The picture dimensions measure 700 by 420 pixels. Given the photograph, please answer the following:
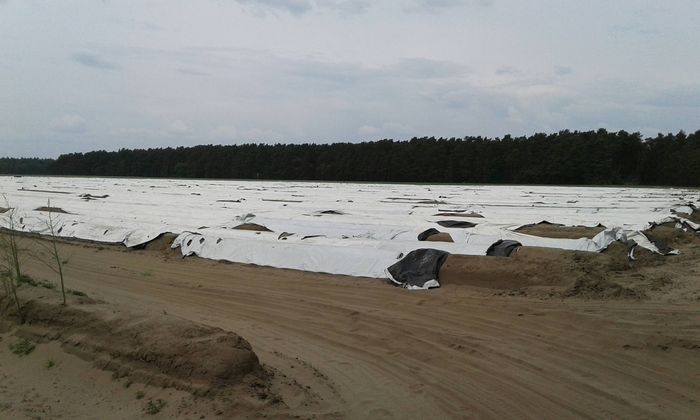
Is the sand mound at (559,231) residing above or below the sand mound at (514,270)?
above

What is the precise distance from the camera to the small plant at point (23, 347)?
5.33m

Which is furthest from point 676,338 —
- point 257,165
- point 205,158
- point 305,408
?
point 205,158

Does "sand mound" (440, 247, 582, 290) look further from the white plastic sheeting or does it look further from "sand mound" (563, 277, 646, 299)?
the white plastic sheeting

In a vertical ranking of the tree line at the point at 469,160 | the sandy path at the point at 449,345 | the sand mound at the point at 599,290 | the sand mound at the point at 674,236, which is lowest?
the sandy path at the point at 449,345

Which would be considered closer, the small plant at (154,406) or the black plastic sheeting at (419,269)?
the small plant at (154,406)

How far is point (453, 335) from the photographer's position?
6.09 metres

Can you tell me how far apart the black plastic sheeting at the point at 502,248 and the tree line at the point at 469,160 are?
3906 centimetres

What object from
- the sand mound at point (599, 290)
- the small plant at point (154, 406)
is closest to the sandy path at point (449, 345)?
the sand mound at point (599, 290)

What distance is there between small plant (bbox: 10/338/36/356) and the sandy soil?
11cm

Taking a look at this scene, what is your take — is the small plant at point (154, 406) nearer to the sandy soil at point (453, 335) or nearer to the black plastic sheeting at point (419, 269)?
the sandy soil at point (453, 335)

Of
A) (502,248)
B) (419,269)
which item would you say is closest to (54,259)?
(419,269)

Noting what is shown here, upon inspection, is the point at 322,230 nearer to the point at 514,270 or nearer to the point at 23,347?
the point at 514,270

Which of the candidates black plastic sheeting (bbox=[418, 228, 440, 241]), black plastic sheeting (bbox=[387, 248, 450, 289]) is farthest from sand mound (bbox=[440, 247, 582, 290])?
black plastic sheeting (bbox=[418, 228, 440, 241])

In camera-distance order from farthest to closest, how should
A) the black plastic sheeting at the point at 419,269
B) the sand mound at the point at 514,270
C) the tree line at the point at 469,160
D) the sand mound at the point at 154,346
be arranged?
the tree line at the point at 469,160
the black plastic sheeting at the point at 419,269
the sand mound at the point at 514,270
the sand mound at the point at 154,346
